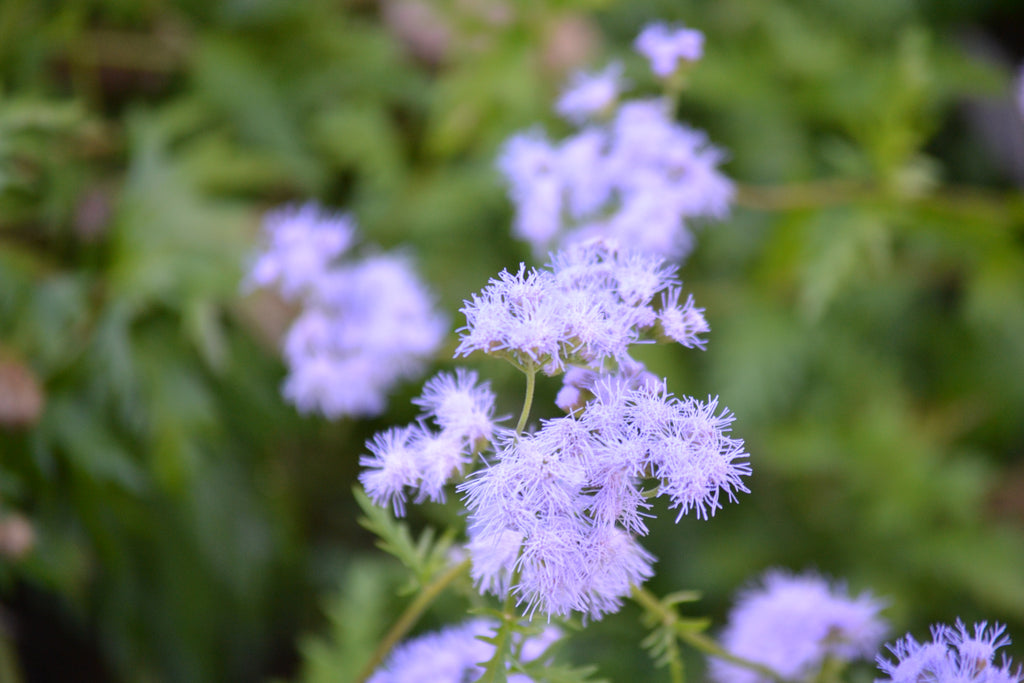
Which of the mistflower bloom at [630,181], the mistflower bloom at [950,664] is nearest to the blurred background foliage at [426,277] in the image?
the mistflower bloom at [630,181]

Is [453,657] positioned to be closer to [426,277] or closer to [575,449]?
[575,449]

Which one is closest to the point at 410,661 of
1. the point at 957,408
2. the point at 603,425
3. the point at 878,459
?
the point at 603,425

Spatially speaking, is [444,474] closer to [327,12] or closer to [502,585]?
[502,585]

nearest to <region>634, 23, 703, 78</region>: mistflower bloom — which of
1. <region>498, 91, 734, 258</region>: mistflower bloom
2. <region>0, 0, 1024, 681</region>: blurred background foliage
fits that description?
<region>498, 91, 734, 258</region>: mistflower bloom

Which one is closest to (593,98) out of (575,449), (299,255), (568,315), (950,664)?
(299,255)

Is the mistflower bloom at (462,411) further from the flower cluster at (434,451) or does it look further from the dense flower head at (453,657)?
the dense flower head at (453,657)
